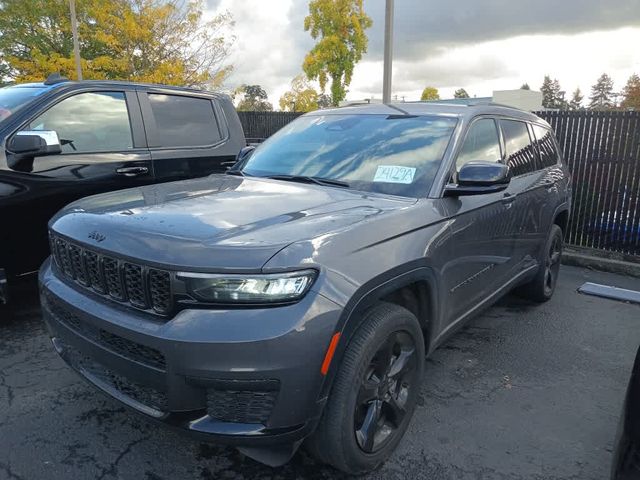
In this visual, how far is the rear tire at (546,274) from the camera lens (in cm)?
462

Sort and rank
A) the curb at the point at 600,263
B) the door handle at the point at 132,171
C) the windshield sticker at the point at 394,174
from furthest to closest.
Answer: the curb at the point at 600,263 < the door handle at the point at 132,171 < the windshield sticker at the point at 394,174

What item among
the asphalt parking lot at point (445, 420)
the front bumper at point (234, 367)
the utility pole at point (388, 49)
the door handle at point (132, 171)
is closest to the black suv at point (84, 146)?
the door handle at point (132, 171)

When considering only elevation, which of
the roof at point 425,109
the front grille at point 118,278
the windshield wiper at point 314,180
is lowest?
the front grille at point 118,278

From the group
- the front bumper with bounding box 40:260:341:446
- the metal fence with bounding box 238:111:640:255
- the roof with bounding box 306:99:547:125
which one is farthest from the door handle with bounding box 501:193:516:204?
the metal fence with bounding box 238:111:640:255

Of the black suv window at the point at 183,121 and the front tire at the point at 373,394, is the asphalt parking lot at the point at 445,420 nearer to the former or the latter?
the front tire at the point at 373,394

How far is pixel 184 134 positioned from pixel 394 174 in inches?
111

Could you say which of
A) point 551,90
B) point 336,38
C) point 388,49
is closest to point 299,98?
point 336,38

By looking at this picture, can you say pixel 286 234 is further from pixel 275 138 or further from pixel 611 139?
pixel 611 139

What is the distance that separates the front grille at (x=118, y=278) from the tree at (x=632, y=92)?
32682mm

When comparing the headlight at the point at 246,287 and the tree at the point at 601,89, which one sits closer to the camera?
the headlight at the point at 246,287

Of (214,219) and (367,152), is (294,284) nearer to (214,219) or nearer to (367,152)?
Answer: (214,219)

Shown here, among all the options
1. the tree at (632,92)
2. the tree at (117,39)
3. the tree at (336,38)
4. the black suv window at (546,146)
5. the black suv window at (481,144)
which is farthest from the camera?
the tree at (632,92)

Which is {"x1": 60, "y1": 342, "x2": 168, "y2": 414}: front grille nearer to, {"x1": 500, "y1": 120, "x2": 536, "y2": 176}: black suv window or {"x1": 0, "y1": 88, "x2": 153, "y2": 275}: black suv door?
{"x1": 0, "y1": 88, "x2": 153, "y2": 275}: black suv door

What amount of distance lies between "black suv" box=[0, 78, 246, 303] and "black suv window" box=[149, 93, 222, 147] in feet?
0.04
